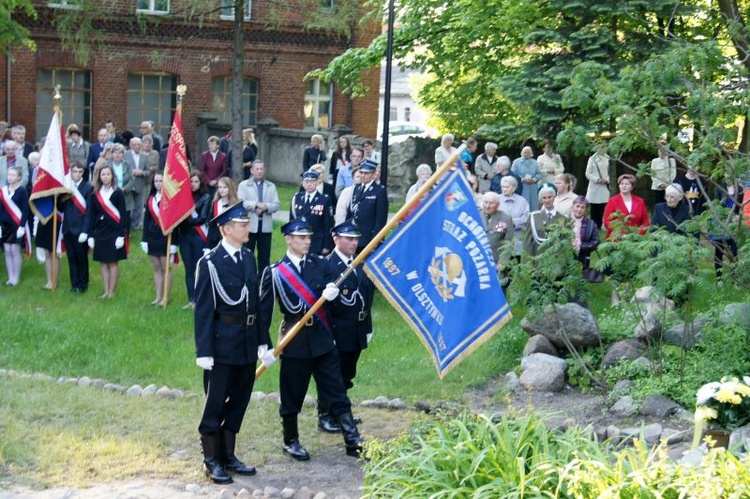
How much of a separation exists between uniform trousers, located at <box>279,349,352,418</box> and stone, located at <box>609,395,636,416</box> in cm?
269

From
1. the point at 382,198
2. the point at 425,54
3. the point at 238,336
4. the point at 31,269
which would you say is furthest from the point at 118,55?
the point at 238,336

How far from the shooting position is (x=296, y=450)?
34.3ft

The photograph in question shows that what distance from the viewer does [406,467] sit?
26.3 feet

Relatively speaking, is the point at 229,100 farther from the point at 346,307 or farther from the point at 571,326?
the point at 346,307

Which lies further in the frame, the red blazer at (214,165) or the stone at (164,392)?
the red blazer at (214,165)

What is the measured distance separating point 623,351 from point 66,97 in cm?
2262

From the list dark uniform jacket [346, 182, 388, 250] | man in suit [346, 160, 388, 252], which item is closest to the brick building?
man in suit [346, 160, 388, 252]

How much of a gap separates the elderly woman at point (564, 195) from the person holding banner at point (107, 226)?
6.06 metres

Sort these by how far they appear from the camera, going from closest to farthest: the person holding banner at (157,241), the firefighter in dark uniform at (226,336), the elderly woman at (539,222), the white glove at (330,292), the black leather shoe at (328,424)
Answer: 1. the firefighter in dark uniform at (226,336)
2. the white glove at (330,292)
3. the black leather shoe at (328,424)
4. the elderly woman at (539,222)
5. the person holding banner at (157,241)

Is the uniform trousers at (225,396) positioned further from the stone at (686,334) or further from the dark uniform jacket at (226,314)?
the stone at (686,334)

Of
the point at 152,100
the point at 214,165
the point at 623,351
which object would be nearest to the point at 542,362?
the point at 623,351

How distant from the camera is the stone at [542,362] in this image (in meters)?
12.9

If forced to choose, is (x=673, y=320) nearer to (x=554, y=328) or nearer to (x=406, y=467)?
(x=554, y=328)

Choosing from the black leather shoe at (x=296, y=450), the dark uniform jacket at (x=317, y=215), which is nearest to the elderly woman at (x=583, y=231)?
the dark uniform jacket at (x=317, y=215)
